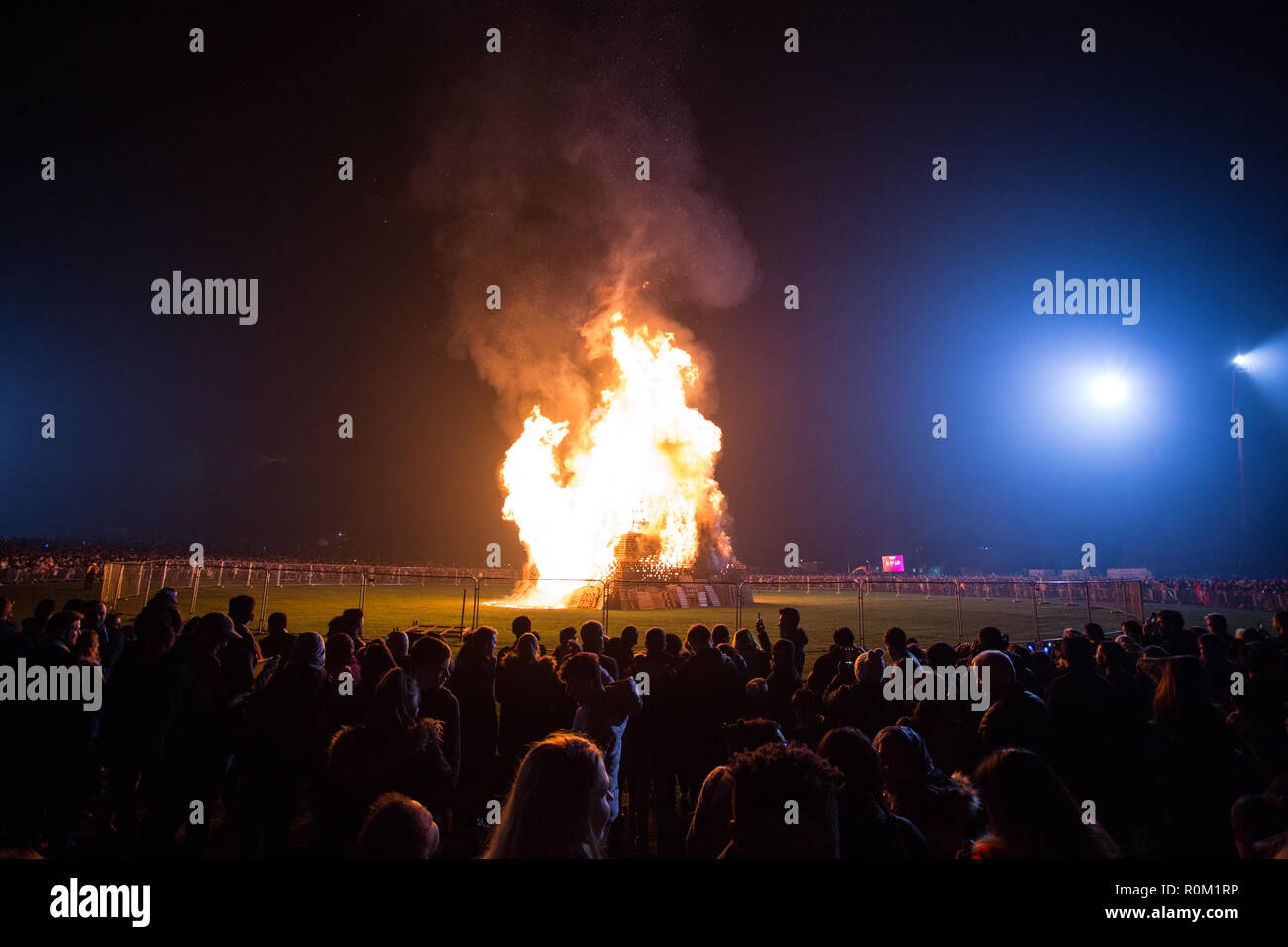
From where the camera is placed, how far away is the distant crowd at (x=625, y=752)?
Result: 8.46 feet

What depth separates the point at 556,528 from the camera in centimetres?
4734

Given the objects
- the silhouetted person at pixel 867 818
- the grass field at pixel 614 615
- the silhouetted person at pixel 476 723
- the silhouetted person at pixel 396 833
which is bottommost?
the grass field at pixel 614 615

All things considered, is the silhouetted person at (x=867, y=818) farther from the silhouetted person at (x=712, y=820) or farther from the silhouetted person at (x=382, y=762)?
the silhouetted person at (x=382, y=762)

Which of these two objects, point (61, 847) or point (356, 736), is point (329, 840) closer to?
point (356, 736)

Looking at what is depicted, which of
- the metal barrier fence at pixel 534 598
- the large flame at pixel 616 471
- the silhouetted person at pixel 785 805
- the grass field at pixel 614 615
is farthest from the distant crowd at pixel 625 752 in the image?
the large flame at pixel 616 471

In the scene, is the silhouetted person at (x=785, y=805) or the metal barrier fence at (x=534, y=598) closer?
the silhouetted person at (x=785, y=805)

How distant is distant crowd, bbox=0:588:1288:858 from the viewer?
2578 millimetres

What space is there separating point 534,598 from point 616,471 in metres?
11.5

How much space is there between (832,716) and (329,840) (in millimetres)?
4881

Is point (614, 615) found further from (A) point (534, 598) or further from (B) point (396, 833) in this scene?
(B) point (396, 833)

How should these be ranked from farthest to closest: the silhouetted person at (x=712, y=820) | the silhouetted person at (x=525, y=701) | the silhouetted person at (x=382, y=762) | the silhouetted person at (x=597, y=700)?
the silhouetted person at (x=525, y=701) → the silhouetted person at (x=597, y=700) → the silhouetted person at (x=382, y=762) → the silhouetted person at (x=712, y=820)

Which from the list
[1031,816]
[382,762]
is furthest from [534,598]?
[1031,816]

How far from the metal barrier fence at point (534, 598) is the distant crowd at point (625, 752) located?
33.0 feet

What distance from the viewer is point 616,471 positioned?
4775cm
